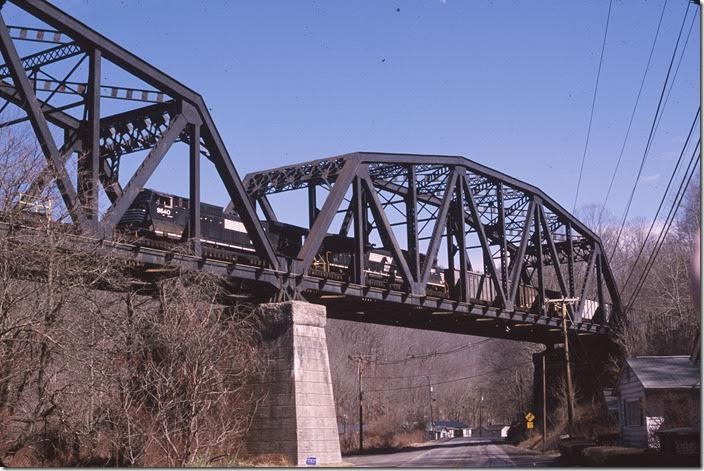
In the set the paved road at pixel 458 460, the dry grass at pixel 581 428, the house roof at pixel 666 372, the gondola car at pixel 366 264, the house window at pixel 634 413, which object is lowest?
the paved road at pixel 458 460

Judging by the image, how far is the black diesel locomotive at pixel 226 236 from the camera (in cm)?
4575

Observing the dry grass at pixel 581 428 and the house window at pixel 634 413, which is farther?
the dry grass at pixel 581 428

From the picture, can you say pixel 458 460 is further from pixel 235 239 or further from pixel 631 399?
pixel 235 239

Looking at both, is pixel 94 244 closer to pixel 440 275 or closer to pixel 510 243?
pixel 440 275

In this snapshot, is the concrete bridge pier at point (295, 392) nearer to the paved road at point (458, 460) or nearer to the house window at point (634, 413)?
the paved road at point (458, 460)

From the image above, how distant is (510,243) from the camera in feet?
285

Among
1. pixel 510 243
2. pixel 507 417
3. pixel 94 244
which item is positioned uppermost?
pixel 510 243

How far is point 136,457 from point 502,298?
4089 centimetres

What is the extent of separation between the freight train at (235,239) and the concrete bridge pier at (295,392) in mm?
4317

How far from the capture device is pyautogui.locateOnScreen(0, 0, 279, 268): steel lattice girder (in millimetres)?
31844

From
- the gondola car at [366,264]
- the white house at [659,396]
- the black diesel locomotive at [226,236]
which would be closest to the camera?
the white house at [659,396]

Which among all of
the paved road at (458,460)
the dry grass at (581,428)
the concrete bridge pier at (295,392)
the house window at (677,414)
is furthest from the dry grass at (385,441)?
the concrete bridge pier at (295,392)

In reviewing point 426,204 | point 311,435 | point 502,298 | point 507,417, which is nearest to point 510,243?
point 426,204

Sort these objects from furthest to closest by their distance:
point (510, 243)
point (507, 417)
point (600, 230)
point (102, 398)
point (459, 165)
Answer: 1. point (507, 417)
2. point (600, 230)
3. point (510, 243)
4. point (459, 165)
5. point (102, 398)
